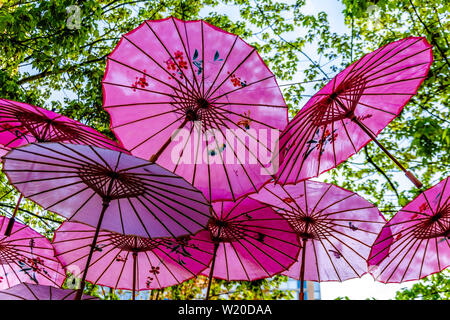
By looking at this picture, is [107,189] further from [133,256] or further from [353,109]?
[353,109]

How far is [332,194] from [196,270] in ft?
5.03

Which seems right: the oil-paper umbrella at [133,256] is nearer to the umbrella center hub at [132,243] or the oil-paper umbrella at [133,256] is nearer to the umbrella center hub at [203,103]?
the umbrella center hub at [132,243]

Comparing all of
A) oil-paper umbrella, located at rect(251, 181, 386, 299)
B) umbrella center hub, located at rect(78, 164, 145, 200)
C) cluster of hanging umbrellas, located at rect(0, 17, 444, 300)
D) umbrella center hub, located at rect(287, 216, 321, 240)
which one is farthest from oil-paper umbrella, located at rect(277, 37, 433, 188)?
umbrella center hub, located at rect(78, 164, 145, 200)

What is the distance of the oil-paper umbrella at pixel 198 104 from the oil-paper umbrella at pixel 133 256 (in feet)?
2.63

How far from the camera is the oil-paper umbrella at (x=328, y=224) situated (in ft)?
11.3

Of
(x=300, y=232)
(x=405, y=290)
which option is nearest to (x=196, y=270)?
(x=300, y=232)

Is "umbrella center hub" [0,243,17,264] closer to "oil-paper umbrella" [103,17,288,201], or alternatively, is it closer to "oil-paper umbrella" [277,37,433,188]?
"oil-paper umbrella" [103,17,288,201]

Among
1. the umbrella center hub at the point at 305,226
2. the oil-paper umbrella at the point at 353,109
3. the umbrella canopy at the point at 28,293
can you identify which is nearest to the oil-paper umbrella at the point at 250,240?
the umbrella center hub at the point at 305,226

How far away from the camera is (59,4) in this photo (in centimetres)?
428

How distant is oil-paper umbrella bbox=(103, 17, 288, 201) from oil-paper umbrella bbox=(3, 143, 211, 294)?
485mm

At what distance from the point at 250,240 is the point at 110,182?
5.68ft

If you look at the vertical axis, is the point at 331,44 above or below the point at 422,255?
above
